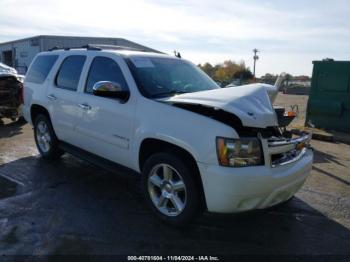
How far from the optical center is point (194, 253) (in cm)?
337

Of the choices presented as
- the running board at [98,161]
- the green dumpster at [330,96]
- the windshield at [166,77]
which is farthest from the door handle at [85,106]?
the green dumpster at [330,96]

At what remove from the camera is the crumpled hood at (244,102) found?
3426 millimetres

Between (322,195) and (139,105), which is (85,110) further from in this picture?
(322,195)

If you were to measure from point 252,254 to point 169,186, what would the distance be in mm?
1063

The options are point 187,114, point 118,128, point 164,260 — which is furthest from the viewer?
point 118,128

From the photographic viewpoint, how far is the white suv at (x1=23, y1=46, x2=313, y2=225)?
331cm

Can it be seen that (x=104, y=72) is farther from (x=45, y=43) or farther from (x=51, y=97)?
(x=45, y=43)

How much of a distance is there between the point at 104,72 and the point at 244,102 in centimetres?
202

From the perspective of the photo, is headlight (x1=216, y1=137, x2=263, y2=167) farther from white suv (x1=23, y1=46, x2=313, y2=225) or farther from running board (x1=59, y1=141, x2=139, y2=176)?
running board (x1=59, y1=141, x2=139, y2=176)

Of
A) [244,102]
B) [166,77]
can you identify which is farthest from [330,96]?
[244,102]

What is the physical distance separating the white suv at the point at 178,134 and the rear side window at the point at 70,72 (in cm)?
2

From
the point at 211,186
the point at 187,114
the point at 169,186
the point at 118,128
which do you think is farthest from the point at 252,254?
the point at 118,128

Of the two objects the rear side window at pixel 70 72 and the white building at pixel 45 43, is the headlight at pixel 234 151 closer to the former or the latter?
the rear side window at pixel 70 72

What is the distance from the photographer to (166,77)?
15.0 ft
